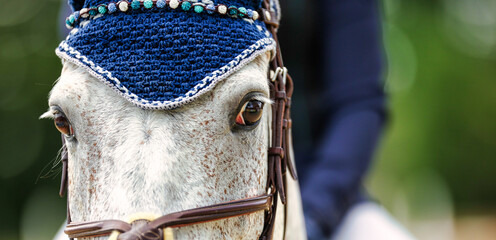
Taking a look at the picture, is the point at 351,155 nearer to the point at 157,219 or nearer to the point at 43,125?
the point at 157,219

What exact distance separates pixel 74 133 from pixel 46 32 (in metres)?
16.8

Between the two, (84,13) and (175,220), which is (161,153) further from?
(84,13)

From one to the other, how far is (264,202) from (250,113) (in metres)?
0.35

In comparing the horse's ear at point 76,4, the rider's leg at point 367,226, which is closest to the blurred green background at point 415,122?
the rider's leg at point 367,226

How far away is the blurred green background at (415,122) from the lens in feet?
56.8

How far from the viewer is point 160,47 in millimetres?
1879

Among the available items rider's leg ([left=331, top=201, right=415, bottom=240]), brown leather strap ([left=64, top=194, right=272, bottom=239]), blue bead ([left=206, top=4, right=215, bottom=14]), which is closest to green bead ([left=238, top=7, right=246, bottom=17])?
blue bead ([left=206, top=4, right=215, bottom=14])

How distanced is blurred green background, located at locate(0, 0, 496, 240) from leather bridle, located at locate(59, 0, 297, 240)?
562 inches

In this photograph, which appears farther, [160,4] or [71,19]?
[71,19]

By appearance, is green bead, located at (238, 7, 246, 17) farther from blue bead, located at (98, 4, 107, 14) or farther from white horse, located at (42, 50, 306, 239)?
blue bead, located at (98, 4, 107, 14)

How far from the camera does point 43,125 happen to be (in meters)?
17.6

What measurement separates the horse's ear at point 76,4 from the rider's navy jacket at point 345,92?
90.6 inches

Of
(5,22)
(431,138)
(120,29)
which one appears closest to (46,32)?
(5,22)

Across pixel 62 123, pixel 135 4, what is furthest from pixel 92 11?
pixel 62 123
